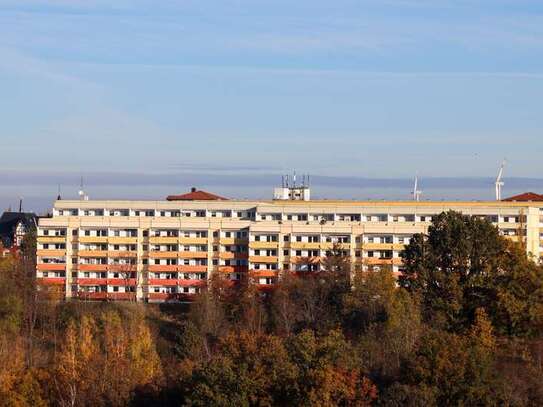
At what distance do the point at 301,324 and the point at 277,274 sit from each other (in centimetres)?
1064

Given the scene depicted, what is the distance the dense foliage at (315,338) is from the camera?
42.3 metres

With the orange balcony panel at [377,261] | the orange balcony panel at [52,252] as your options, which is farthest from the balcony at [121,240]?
the orange balcony panel at [377,261]

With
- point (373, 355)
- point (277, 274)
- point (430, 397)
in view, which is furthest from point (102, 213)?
point (430, 397)

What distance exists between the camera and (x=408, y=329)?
5159 centimetres

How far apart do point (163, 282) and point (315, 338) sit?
26.7 m

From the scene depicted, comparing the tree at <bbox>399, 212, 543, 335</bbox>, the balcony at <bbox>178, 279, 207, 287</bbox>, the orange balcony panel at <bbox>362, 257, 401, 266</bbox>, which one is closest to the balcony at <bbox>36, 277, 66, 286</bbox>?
the balcony at <bbox>178, 279, 207, 287</bbox>

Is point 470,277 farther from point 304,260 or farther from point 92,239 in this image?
point 92,239

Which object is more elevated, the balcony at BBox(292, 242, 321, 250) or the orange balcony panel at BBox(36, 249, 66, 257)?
the balcony at BBox(292, 242, 321, 250)

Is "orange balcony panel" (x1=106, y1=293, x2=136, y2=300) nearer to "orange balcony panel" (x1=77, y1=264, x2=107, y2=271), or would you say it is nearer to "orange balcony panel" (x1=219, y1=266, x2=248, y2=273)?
"orange balcony panel" (x1=77, y1=264, x2=107, y2=271)

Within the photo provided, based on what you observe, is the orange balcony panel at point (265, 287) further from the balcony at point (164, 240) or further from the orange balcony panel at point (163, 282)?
the balcony at point (164, 240)

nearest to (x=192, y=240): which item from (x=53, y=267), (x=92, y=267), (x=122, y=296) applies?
(x=122, y=296)

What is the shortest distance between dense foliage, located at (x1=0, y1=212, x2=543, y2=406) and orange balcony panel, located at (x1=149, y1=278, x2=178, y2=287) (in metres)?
2.74

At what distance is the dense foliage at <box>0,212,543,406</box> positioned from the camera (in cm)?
4228

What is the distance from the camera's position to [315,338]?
48.6 meters
